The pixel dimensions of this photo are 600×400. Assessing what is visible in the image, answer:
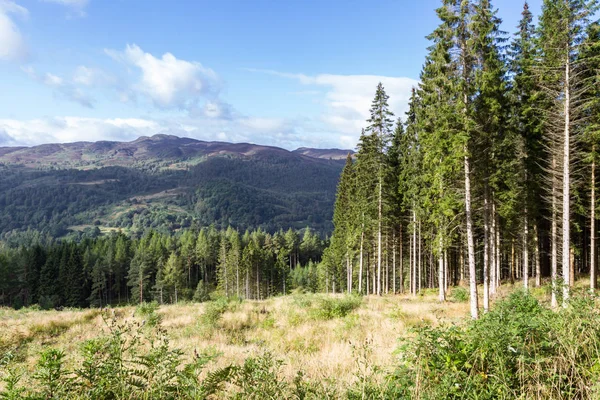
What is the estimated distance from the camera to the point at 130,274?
70.5m

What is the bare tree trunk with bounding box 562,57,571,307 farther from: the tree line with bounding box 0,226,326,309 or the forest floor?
the tree line with bounding box 0,226,326,309

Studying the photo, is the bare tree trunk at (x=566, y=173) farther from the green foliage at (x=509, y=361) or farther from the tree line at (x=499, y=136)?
the green foliage at (x=509, y=361)

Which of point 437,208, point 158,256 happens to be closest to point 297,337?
point 437,208

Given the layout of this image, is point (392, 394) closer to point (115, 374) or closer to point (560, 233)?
point (115, 374)

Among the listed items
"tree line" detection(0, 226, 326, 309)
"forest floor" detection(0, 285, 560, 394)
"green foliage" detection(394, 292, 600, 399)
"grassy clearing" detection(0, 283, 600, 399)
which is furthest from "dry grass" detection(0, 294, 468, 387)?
"tree line" detection(0, 226, 326, 309)

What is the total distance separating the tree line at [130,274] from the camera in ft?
210

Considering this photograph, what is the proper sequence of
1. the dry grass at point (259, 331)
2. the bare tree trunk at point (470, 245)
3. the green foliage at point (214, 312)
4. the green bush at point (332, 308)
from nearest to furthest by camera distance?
the dry grass at point (259, 331) → the green foliage at point (214, 312) → the bare tree trunk at point (470, 245) → the green bush at point (332, 308)

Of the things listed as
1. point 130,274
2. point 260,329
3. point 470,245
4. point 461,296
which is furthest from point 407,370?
point 130,274

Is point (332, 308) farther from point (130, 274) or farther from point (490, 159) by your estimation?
point (130, 274)

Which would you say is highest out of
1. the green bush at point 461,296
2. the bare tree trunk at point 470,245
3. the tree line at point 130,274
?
the bare tree trunk at point 470,245

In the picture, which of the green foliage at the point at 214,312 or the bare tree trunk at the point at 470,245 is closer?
the green foliage at the point at 214,312

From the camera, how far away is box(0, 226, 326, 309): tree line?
2525 inches

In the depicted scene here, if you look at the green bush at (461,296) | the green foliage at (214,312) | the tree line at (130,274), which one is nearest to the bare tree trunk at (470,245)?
the green bush at (461,296)

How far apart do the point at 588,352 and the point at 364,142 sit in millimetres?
27220
